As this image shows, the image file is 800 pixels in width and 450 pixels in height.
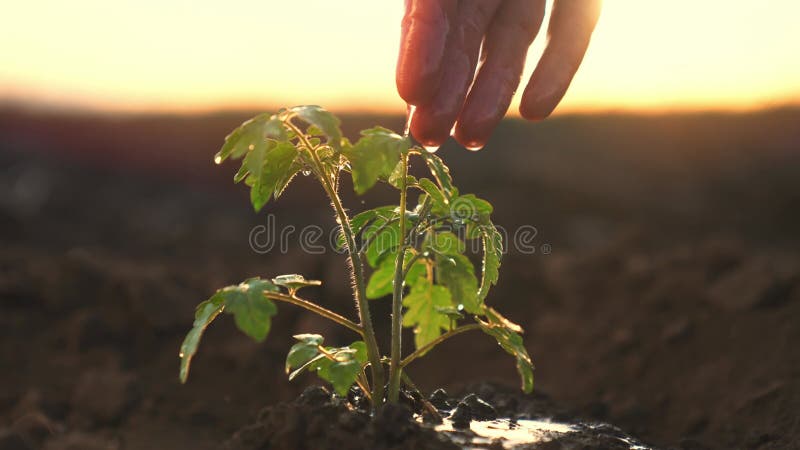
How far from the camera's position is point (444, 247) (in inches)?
118

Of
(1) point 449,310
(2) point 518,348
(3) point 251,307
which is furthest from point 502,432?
(3) point 251,307

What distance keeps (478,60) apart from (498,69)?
0.28 ft

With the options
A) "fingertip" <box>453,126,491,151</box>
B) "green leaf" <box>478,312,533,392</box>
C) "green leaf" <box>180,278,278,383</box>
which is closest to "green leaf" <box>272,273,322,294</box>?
"green leaf" <box>180,278,278,383</box>

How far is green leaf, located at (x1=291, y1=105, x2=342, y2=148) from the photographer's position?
7.74 feet

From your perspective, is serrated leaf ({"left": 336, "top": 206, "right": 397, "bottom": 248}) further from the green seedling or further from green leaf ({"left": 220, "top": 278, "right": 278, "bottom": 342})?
green leaf ({"left": 220, "top": 278, "right": 278, "bottom": 342})

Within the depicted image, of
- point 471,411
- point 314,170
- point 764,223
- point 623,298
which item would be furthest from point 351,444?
point 764,223

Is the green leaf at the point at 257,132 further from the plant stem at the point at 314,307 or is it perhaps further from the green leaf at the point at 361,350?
the green leaf at the point at 361,350

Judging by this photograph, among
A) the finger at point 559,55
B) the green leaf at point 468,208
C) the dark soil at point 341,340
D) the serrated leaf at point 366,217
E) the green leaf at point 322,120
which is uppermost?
the finger at point 559,55

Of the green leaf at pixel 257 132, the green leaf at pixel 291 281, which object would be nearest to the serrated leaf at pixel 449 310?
the green leaf at pixel 291 281

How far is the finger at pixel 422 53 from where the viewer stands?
284cm

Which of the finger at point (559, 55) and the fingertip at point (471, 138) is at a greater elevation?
the finger at point (559, 55)

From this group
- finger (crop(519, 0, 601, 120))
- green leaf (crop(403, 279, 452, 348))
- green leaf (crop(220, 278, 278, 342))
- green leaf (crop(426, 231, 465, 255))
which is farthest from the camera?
finger (crop(519, 0, 601, 120))

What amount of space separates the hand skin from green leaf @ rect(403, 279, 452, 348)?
553 mm

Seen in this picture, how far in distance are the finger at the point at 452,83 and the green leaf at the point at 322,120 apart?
572mm
